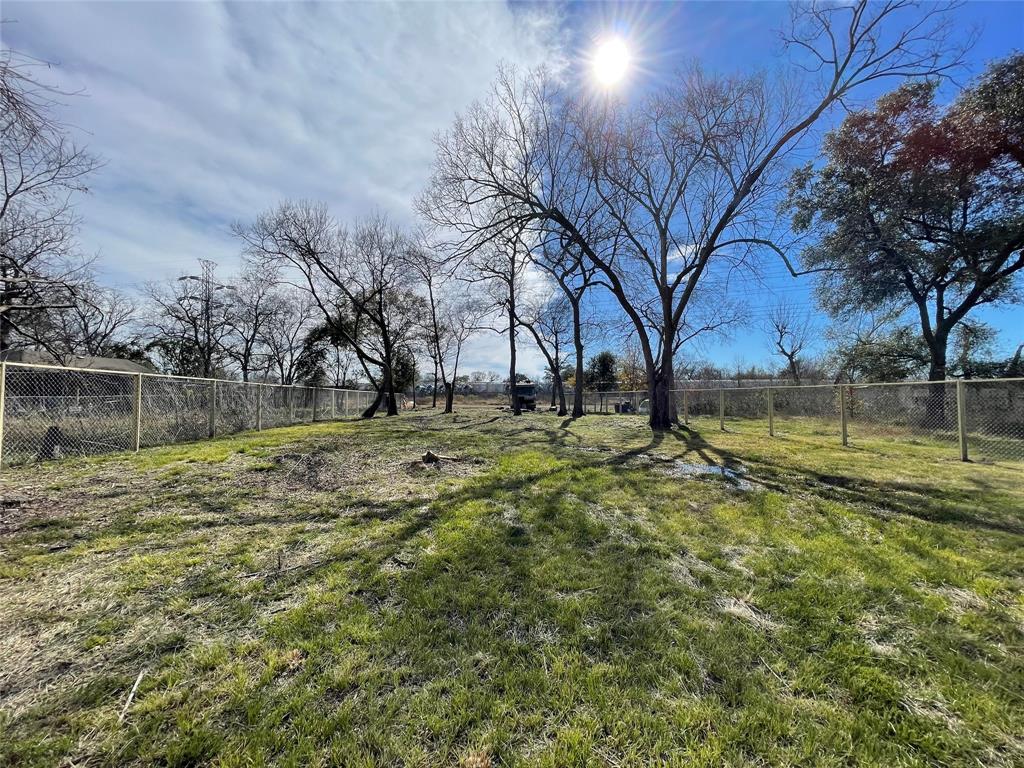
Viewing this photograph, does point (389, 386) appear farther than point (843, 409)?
Yes

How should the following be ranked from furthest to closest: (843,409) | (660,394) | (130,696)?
(660,394), (843,409), (130,696)

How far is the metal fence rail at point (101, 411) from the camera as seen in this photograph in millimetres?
5277

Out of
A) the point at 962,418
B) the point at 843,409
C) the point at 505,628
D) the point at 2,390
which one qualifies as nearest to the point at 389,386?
the point at 2,390

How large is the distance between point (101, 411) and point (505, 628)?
8351 millimetres

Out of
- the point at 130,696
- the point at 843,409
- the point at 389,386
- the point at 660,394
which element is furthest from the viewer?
the point at 389,386

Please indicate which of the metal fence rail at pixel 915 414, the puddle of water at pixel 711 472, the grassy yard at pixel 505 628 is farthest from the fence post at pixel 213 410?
the metal fence rail at pixel 915 414

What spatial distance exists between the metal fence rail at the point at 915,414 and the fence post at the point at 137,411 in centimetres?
1374

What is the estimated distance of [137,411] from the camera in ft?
23.1

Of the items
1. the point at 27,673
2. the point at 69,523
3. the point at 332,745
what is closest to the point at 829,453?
the point at 332,745

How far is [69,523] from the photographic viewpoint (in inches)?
132

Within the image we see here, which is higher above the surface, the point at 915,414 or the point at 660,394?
the point at 660,394

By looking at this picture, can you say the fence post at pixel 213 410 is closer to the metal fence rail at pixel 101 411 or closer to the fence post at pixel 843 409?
the metal fence rail at pixel 101 411

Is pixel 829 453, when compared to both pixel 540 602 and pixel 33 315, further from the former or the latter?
pixel 33 315

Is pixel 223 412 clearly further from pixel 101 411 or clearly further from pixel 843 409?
pixel 843 409
